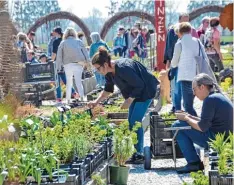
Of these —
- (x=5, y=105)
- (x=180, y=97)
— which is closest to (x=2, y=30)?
(x=5, y=105)

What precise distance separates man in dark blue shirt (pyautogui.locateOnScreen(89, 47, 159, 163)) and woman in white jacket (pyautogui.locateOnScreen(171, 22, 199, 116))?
6.40ft

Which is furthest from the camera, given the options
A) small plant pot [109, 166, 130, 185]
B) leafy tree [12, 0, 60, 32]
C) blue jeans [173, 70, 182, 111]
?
leafy tree [12, 0, 60, 32]

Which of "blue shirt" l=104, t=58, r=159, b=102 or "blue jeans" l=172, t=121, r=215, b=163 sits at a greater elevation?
"blue shirt" l=104, t=58, r=159, b=102

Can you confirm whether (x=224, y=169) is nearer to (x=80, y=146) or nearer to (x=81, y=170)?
(x=81, y=170)

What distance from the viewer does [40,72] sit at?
570 inches

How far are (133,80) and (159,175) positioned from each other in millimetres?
1058

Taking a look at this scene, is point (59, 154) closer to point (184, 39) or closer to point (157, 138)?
point (157, 138)

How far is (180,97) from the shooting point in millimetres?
10680

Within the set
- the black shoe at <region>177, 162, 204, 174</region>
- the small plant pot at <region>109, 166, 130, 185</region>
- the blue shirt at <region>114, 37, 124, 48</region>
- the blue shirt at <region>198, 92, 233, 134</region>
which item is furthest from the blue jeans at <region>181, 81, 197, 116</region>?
the blue shirt at <region>114, 37, 124, 48</region>

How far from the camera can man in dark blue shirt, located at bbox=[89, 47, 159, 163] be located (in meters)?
7.68

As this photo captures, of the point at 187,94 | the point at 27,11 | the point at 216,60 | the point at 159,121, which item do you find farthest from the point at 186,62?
the point at 27,11

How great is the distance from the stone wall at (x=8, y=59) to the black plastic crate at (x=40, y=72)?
3.68 feet

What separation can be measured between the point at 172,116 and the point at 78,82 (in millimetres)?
5803

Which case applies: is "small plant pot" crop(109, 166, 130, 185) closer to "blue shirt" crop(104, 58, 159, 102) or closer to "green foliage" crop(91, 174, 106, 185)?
"green foliage" crop(91, 174, 106, 185)
